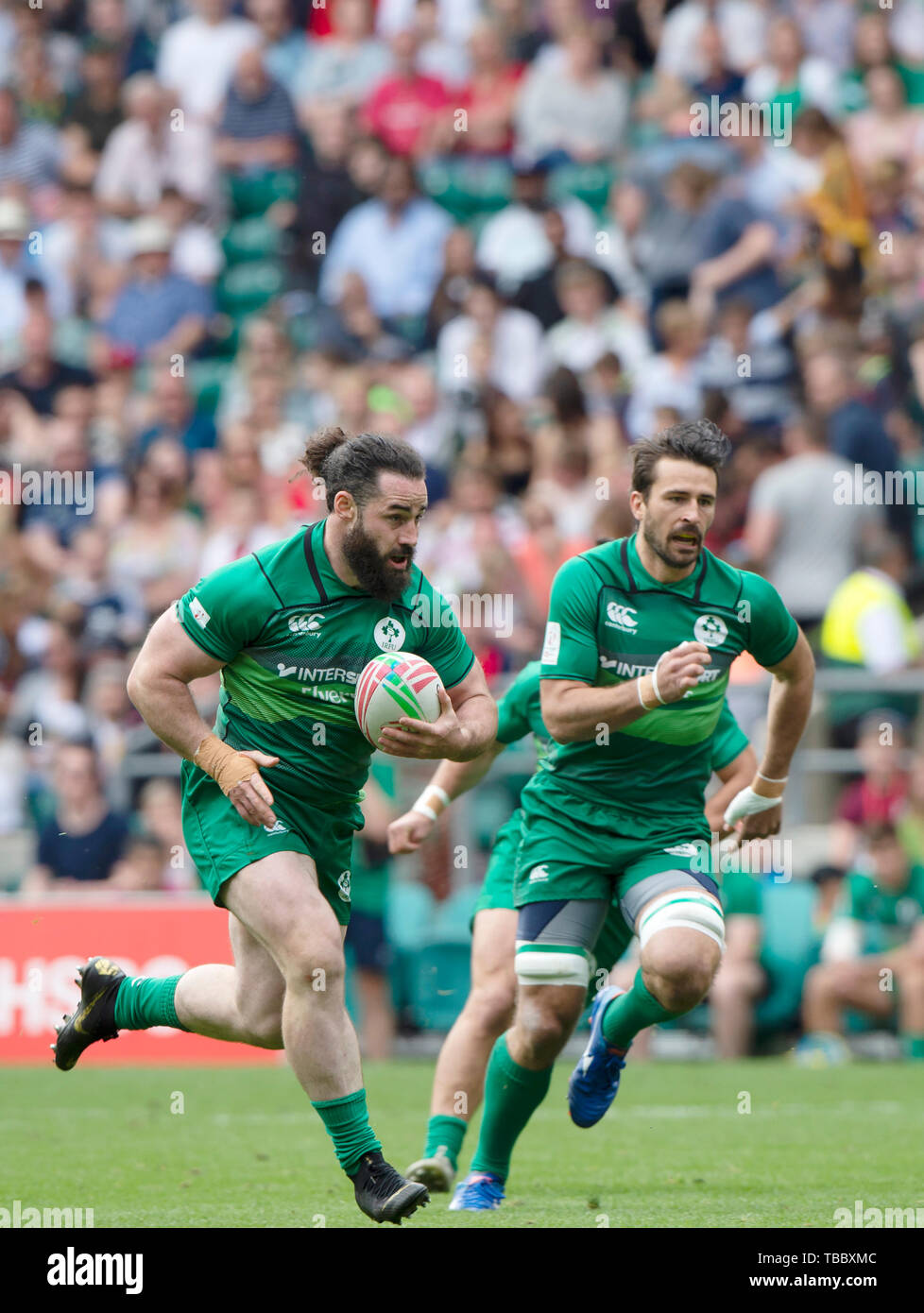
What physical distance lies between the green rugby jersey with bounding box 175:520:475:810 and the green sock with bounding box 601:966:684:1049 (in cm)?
126

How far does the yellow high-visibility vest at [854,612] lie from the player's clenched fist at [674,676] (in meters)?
6.64

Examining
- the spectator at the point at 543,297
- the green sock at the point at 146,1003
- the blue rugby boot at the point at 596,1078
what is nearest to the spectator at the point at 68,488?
the spectator at the point at 543,297

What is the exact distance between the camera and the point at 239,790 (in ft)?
21.9

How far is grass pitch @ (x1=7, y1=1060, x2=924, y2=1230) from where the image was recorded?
23.8 feet

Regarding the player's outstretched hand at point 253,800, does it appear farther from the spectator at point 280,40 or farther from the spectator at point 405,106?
the spectator at point 280,40

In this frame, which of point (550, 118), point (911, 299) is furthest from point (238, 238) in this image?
point (911, 299)

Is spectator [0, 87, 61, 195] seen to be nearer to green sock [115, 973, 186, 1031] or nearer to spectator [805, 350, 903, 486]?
spectator [805, 350, 903, 486]

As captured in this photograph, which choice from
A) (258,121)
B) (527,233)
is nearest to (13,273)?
(258,121)

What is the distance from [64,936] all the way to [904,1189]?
7.42 metres

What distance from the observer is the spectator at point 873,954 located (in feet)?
42.3

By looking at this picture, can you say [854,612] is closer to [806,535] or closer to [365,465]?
[806,535]

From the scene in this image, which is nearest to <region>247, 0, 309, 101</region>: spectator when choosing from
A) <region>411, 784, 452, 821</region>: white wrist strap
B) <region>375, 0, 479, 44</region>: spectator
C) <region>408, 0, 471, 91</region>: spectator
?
<region>375, 0, 479, 44</region>: spectator

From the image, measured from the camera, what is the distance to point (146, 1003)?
761cm
